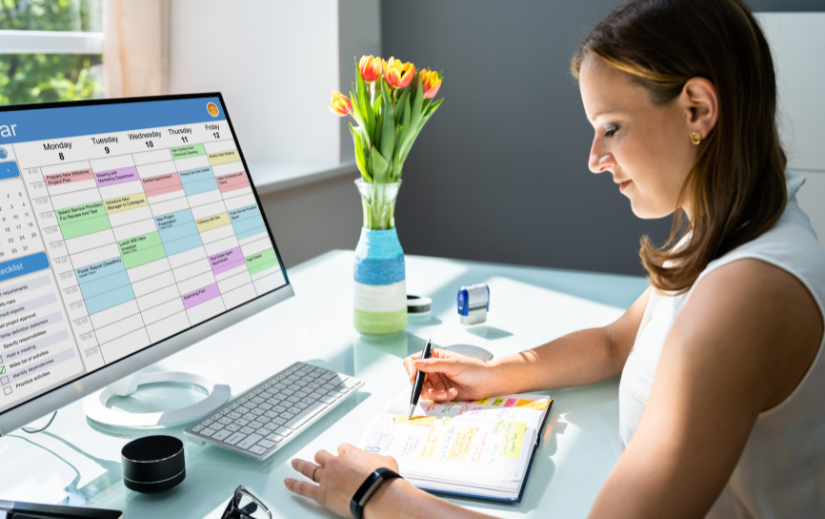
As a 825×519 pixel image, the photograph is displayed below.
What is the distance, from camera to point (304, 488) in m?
0.81

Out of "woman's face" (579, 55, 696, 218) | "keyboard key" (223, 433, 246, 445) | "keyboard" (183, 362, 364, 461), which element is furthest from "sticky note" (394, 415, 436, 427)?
"woman's face" (579, 55, 696, 218)

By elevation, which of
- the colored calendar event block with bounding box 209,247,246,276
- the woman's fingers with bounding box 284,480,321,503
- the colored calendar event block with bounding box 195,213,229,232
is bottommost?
the woman's fingers with bounding box 284,480,321,503

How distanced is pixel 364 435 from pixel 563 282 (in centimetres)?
84

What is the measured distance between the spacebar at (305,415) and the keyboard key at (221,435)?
80mm

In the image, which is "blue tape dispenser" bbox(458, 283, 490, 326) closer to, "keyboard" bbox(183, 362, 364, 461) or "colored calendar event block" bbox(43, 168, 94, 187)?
"keyboard" bbox(183, 362, 364, 461)

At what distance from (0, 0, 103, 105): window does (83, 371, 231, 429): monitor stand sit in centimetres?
79

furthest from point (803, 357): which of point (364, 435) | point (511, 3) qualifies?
point (511, 3)

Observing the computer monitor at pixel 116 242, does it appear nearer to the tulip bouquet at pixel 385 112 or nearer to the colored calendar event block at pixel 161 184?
the colored calendar event block at pixel 161 184

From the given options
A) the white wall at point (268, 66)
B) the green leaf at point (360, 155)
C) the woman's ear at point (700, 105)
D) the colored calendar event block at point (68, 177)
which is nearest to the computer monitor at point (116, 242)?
the colored calendar event block at point (68, 177)

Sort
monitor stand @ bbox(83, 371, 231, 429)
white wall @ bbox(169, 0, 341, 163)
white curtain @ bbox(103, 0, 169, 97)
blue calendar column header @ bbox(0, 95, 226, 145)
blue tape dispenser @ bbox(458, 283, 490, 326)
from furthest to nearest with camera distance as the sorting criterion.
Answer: white wall @ bbox(169, 0, 341, 163) < white curtain @ bbox(103, 0, 169, 97) < blue tape dispenser @ bbox(458, 283, 490, 326) < monitor stand @ bbox(83, 371, 231, 429) < blue calendar column header @ bbox(0, 95, 226, 145)

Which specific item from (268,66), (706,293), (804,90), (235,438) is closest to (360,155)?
(235,438)

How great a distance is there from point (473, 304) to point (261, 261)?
445 millimetres

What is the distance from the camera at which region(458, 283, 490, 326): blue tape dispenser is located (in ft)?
4.48

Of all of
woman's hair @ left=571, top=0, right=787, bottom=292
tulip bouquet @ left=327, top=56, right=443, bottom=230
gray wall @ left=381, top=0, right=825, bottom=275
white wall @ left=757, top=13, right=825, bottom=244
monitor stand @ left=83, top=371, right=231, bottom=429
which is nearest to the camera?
woman's hair @ left=571, top=0, right=787, bottom=292
